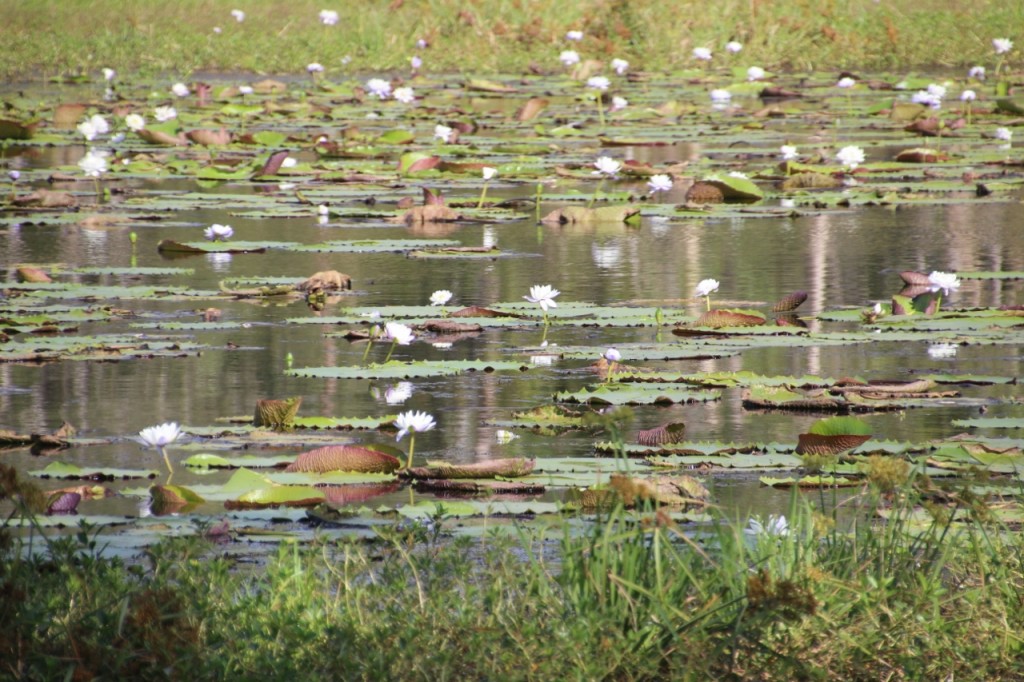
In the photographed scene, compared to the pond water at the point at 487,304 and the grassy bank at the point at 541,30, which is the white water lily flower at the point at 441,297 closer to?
the pond water at the point at 487,304

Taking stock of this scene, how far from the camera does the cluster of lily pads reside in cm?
323

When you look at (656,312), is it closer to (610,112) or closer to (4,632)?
(4,632)

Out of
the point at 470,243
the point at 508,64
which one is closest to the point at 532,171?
the point at 470,243

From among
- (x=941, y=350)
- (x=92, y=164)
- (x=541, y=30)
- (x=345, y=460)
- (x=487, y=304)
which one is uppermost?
(x=541, y=30)

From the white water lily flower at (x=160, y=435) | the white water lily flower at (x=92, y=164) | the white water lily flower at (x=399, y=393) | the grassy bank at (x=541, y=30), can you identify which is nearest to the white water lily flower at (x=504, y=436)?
the white water lily flower at (x=399, y=393)

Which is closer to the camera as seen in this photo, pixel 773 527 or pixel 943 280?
pixel 773 527

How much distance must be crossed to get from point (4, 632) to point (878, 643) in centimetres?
119

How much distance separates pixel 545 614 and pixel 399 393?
5.28 feet

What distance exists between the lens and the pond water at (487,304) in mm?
3600

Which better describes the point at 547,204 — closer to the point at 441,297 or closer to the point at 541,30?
the point at 441,297

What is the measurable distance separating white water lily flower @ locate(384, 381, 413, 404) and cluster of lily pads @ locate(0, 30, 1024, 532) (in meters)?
0.03

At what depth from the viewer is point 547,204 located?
763 cm

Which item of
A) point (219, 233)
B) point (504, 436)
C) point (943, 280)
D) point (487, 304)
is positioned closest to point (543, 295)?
point (487, 304)

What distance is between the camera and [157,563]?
2.51m
